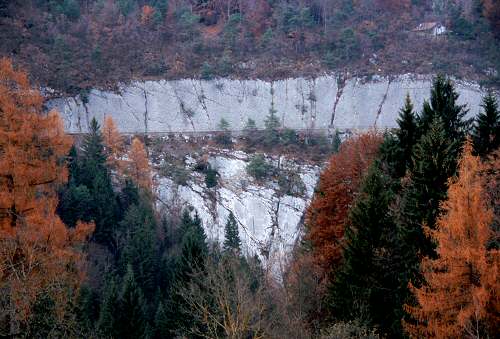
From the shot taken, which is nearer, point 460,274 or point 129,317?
point 460,274

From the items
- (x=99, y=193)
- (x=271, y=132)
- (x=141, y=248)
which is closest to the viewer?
(x=141, y=248)

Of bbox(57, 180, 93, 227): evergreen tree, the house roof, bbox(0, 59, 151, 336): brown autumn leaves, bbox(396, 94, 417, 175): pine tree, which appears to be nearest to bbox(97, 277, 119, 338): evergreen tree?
bbox(0, 59, 151, 336): brown autumn leaves

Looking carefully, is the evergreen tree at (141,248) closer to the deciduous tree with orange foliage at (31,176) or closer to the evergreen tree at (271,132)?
the deciduous tree with orange foliage at (31,176)

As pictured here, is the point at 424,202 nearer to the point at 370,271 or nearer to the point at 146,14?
the point at 370,271

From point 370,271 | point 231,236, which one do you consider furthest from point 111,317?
point 231,236

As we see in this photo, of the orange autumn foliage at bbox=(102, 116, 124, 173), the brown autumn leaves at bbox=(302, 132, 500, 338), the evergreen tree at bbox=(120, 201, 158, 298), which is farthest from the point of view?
the orange autumn foliage at bbox=(102, 116, 124, 173)

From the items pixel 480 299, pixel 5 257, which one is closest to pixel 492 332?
pixel 480 299

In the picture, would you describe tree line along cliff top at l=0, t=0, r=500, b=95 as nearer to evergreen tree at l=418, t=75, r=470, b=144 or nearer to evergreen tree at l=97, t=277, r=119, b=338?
evergreen tree at l=418, t=75, r=470, b=144

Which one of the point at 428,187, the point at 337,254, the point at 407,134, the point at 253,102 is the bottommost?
the point at 337,254
